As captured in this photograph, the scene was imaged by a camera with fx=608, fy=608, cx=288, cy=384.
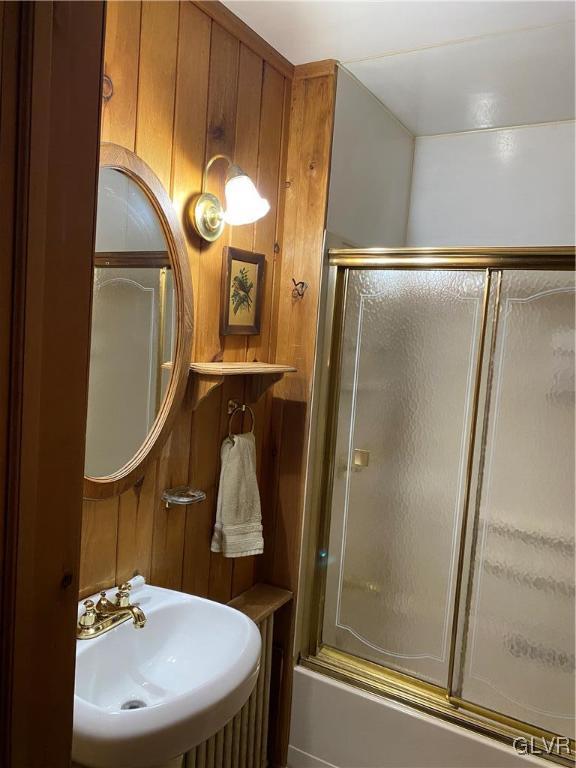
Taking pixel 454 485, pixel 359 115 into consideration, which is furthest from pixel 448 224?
pixel 454 485

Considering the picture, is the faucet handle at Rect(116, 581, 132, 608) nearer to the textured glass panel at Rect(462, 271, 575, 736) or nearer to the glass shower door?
the glass shower door

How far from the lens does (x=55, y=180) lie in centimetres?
55

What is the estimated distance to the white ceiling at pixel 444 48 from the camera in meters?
1.64

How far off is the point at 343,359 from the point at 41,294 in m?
1.61

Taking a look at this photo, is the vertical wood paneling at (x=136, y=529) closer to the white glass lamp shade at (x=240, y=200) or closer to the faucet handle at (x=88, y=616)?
the faucet handle at (x=88, y=616)

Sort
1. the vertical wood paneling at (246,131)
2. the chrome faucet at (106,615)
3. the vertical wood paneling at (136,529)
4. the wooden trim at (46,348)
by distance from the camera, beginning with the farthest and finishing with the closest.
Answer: the vertical wood paneling at (246,131) < the vertical wood paneling at (136,529) < the chrome faucet at (106,615) < the wooden trim at (46,348)

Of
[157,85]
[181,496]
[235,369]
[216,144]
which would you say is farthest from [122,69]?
[181,496]

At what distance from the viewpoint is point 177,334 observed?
162cm

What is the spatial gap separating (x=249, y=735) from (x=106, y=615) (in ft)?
2.80

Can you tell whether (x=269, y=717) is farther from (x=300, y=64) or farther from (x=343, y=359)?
(x=300, y=64)

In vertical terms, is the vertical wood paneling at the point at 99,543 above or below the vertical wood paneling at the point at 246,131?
below

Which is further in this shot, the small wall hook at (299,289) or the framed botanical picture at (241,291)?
the small wall hook at (299,289)

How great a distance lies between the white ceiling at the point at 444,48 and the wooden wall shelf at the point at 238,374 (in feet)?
3.22

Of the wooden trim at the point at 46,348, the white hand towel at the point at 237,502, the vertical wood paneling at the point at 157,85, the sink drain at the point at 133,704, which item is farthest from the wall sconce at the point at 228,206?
the sink drain at the point at 133,704
